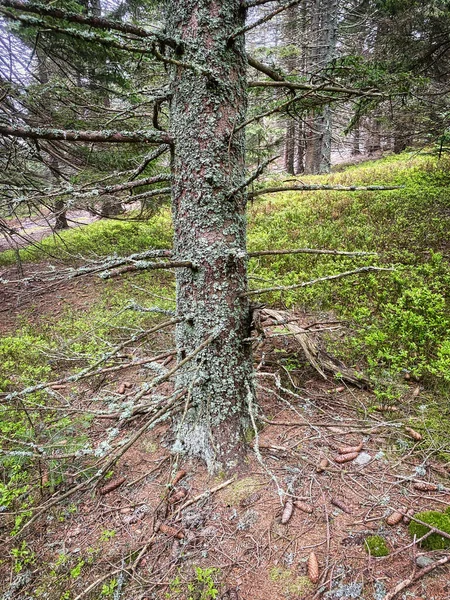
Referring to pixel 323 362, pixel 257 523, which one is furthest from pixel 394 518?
pixel 323 362

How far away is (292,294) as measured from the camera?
5.46 metres

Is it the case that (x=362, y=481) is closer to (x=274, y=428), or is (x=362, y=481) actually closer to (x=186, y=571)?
(x=274, y=428)

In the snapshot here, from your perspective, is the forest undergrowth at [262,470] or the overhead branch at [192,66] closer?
the overhead branch at [192,66]

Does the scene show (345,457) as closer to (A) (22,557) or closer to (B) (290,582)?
(B) (290,582)

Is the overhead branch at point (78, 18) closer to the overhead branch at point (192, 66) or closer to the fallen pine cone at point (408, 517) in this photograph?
the overhead branch at point (192, 66)

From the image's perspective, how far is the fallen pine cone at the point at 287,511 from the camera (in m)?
2.25

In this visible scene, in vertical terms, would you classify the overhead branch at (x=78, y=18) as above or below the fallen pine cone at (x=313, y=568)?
above

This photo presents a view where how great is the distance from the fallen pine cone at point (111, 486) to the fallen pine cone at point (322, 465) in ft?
5.22

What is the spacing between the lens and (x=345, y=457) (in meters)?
2.62

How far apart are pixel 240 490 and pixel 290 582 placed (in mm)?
629

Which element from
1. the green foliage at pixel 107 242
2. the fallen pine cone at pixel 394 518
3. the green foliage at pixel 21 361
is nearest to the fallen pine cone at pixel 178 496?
the fallen pine cone at pixel 394 518

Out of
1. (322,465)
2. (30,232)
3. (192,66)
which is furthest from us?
(30,232)

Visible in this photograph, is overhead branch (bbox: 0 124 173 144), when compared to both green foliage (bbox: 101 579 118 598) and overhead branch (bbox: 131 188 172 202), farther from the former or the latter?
green foliage (bbox: 101 579 118 598)

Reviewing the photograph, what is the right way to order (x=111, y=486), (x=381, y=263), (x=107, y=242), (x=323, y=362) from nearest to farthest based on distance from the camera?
1. (x=111, y=486)
2. (x=323, y=362)
3. (x=381, y=263)
4. (x=107, y=242)
